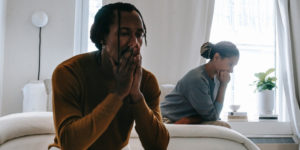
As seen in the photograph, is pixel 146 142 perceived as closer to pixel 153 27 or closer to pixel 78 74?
pixel 78 74

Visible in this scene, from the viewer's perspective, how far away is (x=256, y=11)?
156 inches

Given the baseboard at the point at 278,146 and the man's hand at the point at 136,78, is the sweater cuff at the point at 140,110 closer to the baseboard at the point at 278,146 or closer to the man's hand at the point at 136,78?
the man's hand at the point at 136,78

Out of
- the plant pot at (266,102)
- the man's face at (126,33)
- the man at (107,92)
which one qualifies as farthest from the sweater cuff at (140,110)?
the plant pot at (266,102)

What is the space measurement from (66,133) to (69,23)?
244cm

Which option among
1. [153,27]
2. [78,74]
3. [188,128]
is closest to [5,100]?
[153,27]

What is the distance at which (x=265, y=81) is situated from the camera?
369 centimetres

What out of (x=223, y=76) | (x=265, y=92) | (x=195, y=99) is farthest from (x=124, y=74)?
(x=265, y=92)

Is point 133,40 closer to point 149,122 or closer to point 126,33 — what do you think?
point 126,33

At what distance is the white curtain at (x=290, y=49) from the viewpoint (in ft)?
11.9

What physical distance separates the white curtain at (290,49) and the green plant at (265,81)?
0.54 ft

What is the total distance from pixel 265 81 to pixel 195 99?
5.86 ft

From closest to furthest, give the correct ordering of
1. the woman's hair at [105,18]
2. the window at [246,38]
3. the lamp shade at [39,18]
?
the woman's hair at [105,18] → the lamp shade at [39,18] → the window at [246,38]

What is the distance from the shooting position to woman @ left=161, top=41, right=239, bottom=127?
2.19 metres

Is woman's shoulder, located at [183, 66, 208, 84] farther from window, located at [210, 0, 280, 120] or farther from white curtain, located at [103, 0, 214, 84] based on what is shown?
window, located at [210, 0, 280, 120]
